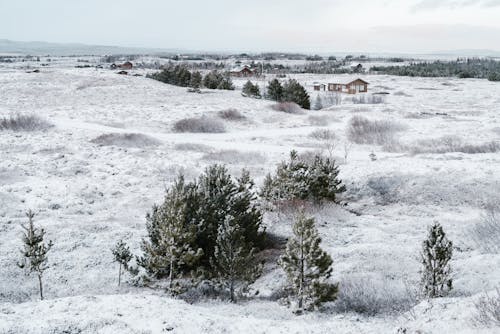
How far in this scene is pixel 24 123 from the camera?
144 ft

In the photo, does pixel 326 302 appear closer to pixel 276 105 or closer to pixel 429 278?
pixel 429 278

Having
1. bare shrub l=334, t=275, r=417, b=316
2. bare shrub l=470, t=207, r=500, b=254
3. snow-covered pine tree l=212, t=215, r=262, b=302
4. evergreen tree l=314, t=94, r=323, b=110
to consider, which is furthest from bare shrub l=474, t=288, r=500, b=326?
evergreen tree l=314, t=94, r=323, b=110

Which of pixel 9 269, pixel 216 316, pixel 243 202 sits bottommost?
pixel 9 269

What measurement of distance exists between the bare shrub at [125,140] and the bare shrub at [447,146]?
21.7m

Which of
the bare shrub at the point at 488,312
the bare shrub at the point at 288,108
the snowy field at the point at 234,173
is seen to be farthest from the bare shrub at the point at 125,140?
the bare shrub at the point at 488,312

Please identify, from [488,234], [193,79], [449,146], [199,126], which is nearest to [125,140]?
[199,126]

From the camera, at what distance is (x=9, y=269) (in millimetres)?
18094

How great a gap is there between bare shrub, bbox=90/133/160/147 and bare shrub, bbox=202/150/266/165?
7.04 metres

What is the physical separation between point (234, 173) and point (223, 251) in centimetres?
1645

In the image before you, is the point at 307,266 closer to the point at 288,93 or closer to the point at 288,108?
the point at 288,108

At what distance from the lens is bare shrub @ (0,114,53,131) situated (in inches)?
1697

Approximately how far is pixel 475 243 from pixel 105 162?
26.1 metres

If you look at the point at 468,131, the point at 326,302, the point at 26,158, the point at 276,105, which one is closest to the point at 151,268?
the point at 326,302

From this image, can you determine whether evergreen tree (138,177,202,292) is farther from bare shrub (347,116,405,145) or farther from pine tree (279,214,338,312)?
bare shrub (347,116,405,145)
